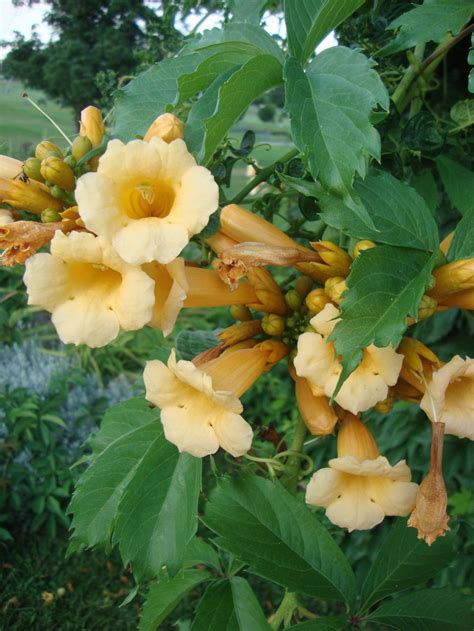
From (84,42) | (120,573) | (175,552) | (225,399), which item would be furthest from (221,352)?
(84,42)

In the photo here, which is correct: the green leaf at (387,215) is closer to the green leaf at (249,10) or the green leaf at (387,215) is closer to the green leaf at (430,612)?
the green leaf at (249,10)

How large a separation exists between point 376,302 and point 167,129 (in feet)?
0.84

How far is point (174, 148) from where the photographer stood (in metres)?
0.61

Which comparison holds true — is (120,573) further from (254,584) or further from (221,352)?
(221,352)

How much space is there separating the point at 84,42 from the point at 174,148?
4.61 m

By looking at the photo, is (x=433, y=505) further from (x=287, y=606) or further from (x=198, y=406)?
(x=287, y=606)

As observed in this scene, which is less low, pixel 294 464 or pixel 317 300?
pixel 317 300

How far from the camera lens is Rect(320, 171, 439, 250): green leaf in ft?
2.18

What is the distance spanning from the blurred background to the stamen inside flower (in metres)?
0.12

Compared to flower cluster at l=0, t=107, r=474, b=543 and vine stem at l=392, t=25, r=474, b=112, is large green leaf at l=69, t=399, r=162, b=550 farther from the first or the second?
vine stem at l=392, t=25, r=474, b=112

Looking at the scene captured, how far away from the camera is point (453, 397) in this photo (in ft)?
2.39

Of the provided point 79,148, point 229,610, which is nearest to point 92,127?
point 79,148

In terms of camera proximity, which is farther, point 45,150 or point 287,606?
point 287,606

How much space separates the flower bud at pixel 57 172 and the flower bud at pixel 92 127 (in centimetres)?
5
